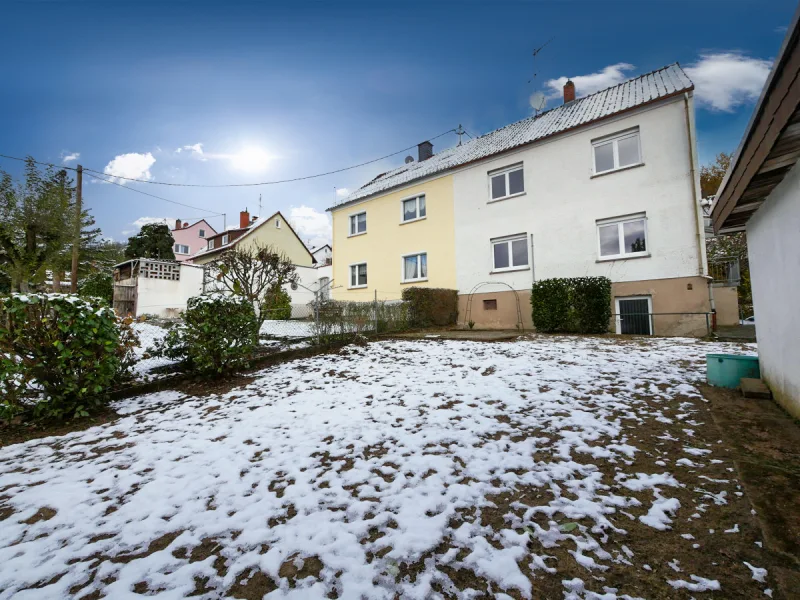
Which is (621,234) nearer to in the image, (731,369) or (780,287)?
(731,369)

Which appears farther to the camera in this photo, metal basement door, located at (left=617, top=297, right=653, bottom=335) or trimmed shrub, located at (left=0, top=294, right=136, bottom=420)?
metal basement door, located at (left=617, top=297, right=653, bottom=335)

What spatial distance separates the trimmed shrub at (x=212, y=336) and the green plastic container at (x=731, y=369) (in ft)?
23.1

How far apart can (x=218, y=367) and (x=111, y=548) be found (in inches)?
164

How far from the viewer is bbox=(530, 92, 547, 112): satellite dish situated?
14.9m

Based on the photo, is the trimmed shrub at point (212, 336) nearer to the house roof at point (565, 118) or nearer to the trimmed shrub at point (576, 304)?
the trimmed shrub at point (576, 304)

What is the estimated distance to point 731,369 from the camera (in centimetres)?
436

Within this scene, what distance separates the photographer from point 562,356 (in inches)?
264

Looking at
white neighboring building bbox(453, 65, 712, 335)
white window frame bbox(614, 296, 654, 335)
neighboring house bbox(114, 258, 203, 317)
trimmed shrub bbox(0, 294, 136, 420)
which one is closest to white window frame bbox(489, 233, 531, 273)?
white neighboring building bbox(453, 65, 712, 335)

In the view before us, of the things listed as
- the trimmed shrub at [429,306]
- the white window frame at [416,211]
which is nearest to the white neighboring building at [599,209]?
the trimmed shrub at [429,306]

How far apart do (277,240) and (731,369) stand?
1129 inches

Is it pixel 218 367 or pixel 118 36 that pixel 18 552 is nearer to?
pixel 218 367

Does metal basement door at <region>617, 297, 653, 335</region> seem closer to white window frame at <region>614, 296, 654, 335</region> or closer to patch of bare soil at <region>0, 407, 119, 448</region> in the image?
white window frame at <region>614, 296, 654, 335</region>

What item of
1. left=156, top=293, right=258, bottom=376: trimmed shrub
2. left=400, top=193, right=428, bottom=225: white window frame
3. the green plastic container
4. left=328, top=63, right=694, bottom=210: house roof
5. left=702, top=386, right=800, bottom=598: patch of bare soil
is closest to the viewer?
left=702, top=386, right=800, bottom=598: patch of bare soil

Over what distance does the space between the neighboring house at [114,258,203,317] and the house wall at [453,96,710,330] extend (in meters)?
12.6
